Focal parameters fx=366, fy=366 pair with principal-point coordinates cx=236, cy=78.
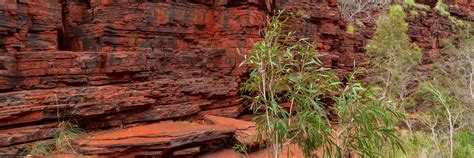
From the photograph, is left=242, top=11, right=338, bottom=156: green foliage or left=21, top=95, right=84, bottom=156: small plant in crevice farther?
left=21, top=95, right=84, bottom=156: small plant in crevice

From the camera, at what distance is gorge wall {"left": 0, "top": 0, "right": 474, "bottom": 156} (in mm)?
6473

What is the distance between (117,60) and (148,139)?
6.74ft

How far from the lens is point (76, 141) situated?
6.46 meters

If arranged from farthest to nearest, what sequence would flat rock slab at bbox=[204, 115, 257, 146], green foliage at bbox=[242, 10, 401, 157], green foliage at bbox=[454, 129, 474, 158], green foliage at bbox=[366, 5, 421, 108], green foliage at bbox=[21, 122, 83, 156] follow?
green foliage at bbox=[366, 5, 421, 108]
green foliage at bbox=[454, 129, 474, 158]
flat rock slab at bbox=[204, 115, 257, 146]
green foliage at bbox=[21, 122, 83, 156]
green foliage at bbox=[242, 10, 401, 157]

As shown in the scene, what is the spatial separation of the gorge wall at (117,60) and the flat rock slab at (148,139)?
1.74 feet

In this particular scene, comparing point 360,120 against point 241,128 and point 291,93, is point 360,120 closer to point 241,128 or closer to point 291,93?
point 291,93

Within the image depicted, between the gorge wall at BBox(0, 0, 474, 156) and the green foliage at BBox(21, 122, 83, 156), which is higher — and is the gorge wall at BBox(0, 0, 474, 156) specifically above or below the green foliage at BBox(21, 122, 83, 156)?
above

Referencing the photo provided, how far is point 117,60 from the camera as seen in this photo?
7.62 metres

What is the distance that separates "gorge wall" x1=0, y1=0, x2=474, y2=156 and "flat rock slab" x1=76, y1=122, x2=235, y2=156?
1.74 ft

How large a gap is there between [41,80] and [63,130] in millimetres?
1050

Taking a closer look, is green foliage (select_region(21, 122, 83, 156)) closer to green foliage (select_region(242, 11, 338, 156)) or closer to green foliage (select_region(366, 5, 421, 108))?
green foliage (select_region(242, 11, 338, 156))

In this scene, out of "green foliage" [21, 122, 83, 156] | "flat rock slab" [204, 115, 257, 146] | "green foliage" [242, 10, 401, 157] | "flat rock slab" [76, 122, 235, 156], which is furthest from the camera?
"flat rock slab" [204, 115, 257, 146]

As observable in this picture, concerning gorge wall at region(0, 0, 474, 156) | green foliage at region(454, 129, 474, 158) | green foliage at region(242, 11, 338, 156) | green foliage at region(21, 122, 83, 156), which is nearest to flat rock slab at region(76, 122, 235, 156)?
green foliage at region(21, 122, 83, 156)

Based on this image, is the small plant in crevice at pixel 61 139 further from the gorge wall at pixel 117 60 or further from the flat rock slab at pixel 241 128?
the flat rock slab at pixel 241 128
